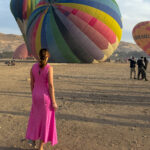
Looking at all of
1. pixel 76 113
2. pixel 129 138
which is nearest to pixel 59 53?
pixel 76 113

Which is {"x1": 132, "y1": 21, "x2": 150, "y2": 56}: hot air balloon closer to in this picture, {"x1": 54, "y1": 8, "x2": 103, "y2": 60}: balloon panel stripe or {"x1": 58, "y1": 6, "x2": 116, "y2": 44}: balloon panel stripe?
{"x1": 58, "y1": 6, "x2": 116, "y2": 44}: balloon panel stripe

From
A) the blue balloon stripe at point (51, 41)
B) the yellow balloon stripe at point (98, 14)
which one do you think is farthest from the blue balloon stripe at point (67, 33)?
the yellow balloon stripe at point (98, 14)

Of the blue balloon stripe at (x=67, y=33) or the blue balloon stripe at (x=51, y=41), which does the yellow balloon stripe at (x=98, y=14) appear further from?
the blue balloon stripe at (x=51, y=41)

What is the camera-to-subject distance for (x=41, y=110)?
3.48m

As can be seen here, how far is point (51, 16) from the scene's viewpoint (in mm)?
20562

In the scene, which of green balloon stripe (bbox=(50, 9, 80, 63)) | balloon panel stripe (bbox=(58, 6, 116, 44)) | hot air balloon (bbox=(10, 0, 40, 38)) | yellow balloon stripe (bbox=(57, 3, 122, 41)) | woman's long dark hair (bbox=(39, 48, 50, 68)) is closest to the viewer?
woman's long dark hair (bbox=(39, 48, 50, 68))

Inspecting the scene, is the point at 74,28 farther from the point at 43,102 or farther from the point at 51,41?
the point at 43,102

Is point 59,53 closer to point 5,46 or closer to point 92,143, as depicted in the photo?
point 92,143

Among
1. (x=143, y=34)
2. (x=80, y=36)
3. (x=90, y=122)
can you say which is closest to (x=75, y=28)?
(x=80, y=36)

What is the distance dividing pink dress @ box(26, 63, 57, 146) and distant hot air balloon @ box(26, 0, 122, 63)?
17.0 meters

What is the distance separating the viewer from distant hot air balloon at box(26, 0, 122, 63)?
20.1 metres

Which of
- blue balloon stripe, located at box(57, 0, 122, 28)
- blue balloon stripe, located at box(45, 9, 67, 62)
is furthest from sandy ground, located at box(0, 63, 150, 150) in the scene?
blue balloon stripe, located at box(57, 0, 122, 28)

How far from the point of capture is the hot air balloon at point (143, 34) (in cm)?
3846

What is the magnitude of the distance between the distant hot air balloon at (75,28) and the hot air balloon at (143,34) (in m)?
19.1
